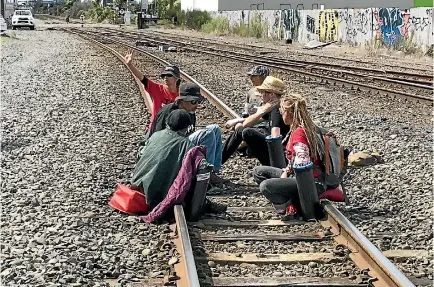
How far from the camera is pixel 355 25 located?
1411 inches

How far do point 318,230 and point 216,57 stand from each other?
21.5 m

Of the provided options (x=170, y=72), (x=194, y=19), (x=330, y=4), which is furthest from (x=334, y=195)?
(x=194, y=19)

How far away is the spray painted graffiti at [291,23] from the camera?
139ft

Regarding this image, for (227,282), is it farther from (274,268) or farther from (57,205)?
(57,205)

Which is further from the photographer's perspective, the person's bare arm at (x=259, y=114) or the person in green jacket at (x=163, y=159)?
the person's bare arm at (x=259, y=114)

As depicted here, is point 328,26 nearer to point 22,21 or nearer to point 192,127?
point 22,21

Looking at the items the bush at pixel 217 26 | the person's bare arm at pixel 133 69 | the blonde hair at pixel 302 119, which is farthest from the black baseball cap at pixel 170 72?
the bush at pixel 217 26

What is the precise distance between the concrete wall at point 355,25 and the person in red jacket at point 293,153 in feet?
79.4

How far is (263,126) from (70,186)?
2.15 meters

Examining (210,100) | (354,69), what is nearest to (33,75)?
(210,100)

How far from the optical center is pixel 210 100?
45.8 ft

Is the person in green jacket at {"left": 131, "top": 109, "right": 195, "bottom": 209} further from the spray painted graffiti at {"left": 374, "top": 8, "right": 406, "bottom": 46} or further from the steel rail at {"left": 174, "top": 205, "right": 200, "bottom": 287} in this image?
the spray painted graffiti at {"left": 374, "top": 8, "right": 406, "bottom": 46}

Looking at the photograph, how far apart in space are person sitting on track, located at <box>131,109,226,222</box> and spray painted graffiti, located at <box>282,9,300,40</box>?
118 ft

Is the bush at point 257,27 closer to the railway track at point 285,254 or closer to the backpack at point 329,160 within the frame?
the backpack at point 329,160
